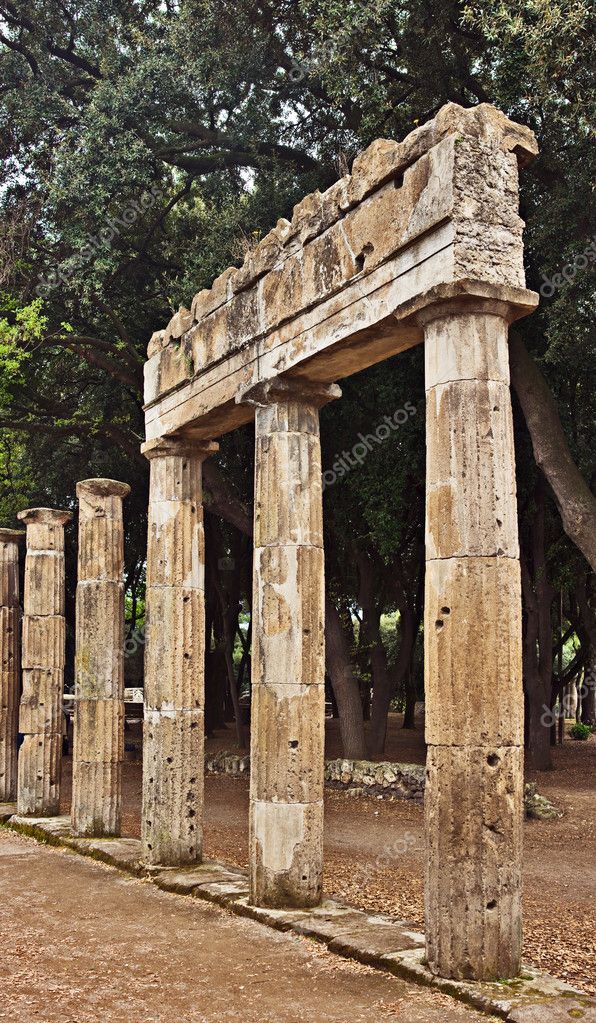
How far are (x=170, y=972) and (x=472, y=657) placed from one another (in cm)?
299

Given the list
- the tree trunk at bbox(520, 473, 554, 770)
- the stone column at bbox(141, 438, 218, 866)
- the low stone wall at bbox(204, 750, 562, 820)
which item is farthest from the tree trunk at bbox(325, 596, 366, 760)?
the stone column at bbox(141, 438, 218, 866)

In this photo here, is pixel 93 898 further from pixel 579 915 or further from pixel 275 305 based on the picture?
pixel 275 305

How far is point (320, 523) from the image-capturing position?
9.03m

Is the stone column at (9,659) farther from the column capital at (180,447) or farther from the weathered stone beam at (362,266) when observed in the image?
the weathered stone beam at (362,266)

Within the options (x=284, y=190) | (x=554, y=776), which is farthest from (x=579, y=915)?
(x=284, y=190)

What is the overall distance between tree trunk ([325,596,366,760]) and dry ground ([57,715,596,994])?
1.59 metres

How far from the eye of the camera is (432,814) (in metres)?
6.50

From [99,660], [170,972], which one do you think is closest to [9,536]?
[99,660]

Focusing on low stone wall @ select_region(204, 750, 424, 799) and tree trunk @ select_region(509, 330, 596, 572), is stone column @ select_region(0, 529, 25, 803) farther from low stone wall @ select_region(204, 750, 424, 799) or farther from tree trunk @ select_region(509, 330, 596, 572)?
tree trunk @ select_region(509, 330, 596, 572)

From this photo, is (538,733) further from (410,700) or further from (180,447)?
(180,447)

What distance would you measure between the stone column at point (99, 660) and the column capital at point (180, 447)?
1703 millimetres

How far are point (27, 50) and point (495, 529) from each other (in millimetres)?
13999

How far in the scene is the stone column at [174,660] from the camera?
411 inches

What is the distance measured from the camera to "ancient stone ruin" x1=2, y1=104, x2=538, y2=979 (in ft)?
21.0
